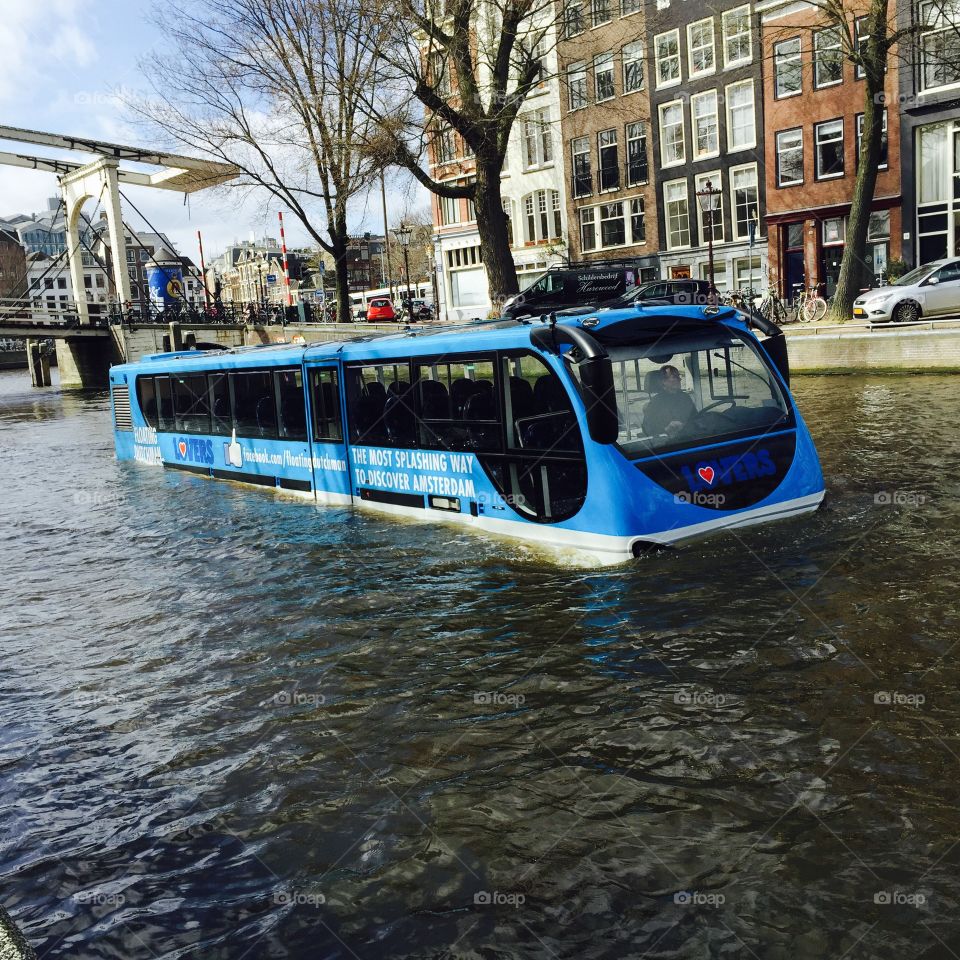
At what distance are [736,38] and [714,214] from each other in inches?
264

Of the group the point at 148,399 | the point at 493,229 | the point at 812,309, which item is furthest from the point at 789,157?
the point at 148,399

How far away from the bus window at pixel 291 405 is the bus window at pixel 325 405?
332 millimetres

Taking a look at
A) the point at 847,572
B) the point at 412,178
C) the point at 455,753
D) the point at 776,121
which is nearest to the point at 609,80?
the point at 776,121

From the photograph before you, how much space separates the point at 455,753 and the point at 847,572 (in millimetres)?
4214

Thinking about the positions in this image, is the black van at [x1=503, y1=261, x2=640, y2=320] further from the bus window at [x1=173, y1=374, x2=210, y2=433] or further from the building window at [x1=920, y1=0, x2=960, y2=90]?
the bus window at [x1=173, y1=374, x2=210, y2=433]

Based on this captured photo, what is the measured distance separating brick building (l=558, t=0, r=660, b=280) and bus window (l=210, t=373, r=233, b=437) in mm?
30640

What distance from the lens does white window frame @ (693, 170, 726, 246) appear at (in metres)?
43.3

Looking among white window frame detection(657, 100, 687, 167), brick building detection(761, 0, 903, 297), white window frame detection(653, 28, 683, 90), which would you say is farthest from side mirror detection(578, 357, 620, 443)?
white window frame detection(653, 28, 683, 90)

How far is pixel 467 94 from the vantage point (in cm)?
2366

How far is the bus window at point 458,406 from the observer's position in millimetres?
10125

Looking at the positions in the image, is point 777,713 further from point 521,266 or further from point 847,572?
point 521,266

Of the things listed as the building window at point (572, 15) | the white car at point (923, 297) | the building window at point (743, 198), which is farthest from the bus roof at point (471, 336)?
the building window at point (743, 198)

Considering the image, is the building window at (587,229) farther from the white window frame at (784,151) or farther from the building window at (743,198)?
the white window frame at (784,151)

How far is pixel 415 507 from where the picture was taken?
11.8 m
